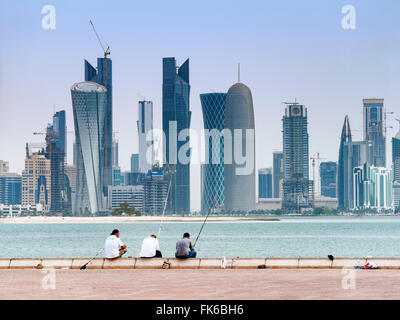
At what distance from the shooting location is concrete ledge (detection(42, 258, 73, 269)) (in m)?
23.7

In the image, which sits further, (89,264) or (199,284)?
(89,264)

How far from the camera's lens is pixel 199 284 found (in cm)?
1822

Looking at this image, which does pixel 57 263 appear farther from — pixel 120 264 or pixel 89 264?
pixel 120 264

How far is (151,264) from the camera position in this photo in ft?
77.3

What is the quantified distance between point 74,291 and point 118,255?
24.9 feet

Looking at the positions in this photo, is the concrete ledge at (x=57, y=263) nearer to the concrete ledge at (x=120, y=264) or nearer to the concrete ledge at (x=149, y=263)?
the concrete ledge at (x=120, y=264)

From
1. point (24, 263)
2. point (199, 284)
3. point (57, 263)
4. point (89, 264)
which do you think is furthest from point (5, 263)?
point (199, 284)

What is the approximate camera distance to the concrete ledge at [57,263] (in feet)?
77.8

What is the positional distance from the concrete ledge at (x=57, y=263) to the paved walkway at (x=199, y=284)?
1.06 metres

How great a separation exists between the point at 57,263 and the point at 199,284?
7274 mm

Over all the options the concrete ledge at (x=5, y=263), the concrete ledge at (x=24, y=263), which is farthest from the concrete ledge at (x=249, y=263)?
the concrete ledge at (x=5, y=263)
